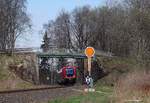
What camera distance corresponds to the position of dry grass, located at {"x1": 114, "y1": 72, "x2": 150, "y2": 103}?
17.2 meters

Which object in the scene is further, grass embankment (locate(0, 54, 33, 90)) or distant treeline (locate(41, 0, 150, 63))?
distant treeline (locate(41, 0, 150, 63))

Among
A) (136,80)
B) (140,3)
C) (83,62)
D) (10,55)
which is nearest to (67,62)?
(83,62)

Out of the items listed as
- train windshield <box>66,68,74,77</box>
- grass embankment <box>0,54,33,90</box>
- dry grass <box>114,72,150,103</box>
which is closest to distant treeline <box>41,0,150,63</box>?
train windshield <box>66,68,74,77</box>

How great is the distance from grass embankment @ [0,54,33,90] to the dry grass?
95.0 ft

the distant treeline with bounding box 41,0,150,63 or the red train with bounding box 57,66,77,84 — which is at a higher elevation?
the distant treeline with bounding box 41,0,150,63

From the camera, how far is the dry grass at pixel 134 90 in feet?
56.5

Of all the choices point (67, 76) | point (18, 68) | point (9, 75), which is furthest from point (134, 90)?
point (18, 68)

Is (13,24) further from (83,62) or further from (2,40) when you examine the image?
(83,62)

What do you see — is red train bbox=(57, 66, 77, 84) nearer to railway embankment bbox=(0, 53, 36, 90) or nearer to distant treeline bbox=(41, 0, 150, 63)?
railway embankment bbox=(0, 53, 36, 90)

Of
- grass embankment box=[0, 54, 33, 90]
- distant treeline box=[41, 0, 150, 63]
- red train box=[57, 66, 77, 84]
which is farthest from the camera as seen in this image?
distant treeline box=[41, 0, 150, 63]

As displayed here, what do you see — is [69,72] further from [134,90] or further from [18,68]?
[134,90]

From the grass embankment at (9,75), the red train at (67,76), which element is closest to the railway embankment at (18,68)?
the grass embankment at (9,75)

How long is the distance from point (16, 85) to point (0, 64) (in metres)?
11.3

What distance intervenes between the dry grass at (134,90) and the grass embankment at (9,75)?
28962 mm
